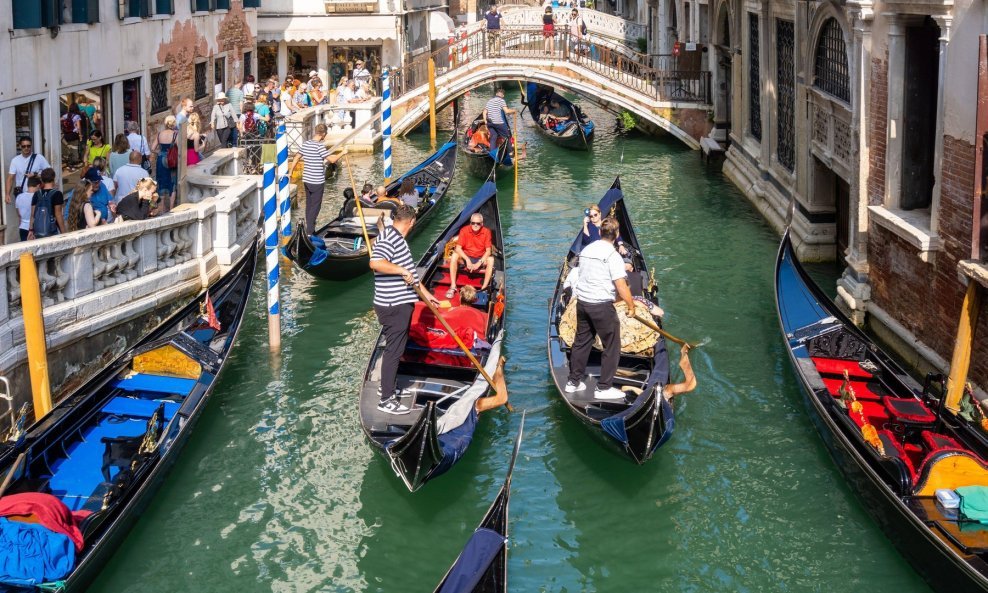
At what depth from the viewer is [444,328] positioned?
20.7ft

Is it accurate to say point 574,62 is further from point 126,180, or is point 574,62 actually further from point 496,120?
point 126,180

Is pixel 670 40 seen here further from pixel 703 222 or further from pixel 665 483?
pixel 665 483

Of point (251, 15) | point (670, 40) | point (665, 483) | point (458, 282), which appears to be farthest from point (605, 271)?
point (670, 40)

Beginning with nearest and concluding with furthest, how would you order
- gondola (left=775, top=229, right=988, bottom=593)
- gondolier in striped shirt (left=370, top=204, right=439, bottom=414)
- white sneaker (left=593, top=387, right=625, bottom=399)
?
1. gondola (left=775, top=229, right=988, bottom=593)
2. gondolier in striped shirt (left=370, top=204, right=439, bottom=414)
3. white sneaker (left=593, top=387, right=625, bottom=399)

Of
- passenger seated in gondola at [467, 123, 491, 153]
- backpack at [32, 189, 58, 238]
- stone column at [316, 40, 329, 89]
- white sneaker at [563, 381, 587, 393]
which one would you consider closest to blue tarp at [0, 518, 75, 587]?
white sneaker at [563, 381, 587, 393]

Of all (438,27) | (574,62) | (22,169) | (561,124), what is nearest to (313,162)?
(22,169)

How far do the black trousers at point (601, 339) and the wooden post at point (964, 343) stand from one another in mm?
1606

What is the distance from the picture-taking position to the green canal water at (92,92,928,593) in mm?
4801

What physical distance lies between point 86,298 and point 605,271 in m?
2.90

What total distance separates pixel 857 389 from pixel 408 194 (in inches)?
219

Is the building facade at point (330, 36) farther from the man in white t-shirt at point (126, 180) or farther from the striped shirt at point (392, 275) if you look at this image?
the striped shirt at point (392, 275)

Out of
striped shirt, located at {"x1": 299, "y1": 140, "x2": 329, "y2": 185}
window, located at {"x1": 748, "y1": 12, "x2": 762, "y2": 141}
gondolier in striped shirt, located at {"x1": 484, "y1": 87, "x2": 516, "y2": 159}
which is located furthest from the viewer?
gondolier in striped shirt, located at {"x1": 484, "y1": 87, "x2": 516, "y2": 159}

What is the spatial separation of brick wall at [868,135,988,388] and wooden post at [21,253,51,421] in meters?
4.50

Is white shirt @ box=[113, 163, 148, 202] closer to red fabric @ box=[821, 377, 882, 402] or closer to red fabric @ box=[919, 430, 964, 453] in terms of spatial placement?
red fabric @ box=[821, 377, 882, 402]
